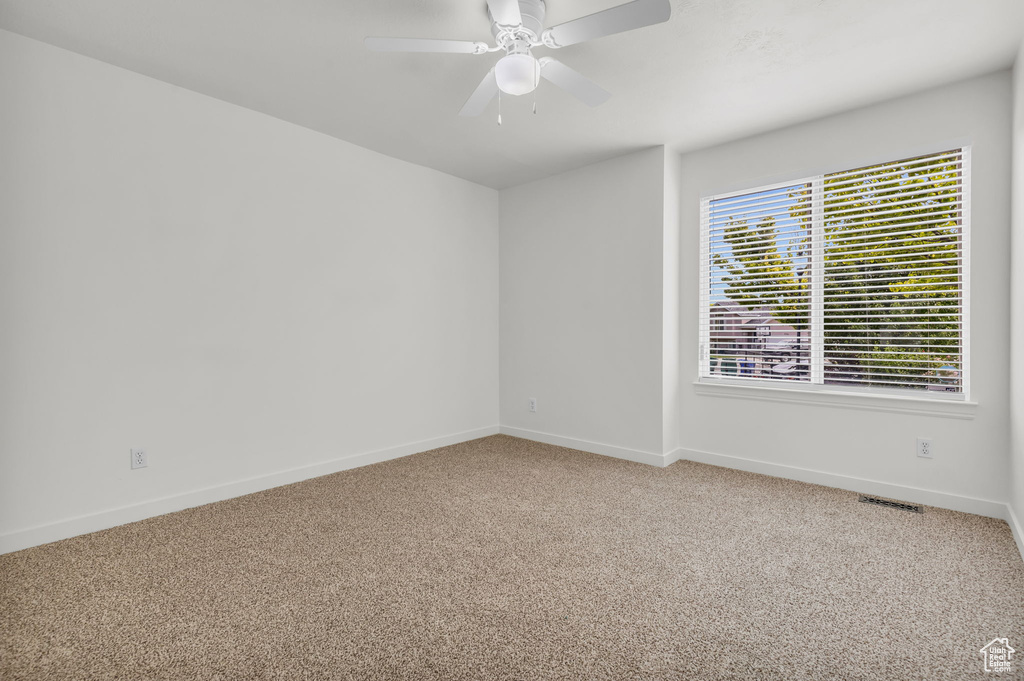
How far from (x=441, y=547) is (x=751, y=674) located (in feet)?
4.59

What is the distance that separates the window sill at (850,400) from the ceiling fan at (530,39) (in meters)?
2.39

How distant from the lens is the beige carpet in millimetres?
1558

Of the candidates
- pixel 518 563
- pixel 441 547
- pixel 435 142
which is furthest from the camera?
pixel 435 142

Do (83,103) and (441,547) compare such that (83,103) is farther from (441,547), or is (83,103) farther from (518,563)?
(518,563)

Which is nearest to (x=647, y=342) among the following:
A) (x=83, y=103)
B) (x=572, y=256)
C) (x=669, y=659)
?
(x=572, y=256)

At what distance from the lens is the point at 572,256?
170 inches

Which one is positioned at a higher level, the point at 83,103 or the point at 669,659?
the point at 83,103

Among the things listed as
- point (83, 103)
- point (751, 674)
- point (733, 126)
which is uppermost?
point (733, 126)

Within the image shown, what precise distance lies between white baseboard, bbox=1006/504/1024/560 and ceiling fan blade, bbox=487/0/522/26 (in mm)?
3260

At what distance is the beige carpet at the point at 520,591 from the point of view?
1.56 m

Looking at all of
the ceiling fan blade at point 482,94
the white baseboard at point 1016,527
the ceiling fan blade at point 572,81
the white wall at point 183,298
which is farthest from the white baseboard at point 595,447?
the ceiling fan blade at point 482,94

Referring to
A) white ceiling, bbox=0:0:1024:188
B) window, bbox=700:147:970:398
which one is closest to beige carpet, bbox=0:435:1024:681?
window, bbox=700:147:970:398

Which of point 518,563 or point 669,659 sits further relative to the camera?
point 518,563

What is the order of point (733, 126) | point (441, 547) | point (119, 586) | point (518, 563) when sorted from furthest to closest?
point (733, 126), point (441, 547), point (518, 563), point (119, 586)
